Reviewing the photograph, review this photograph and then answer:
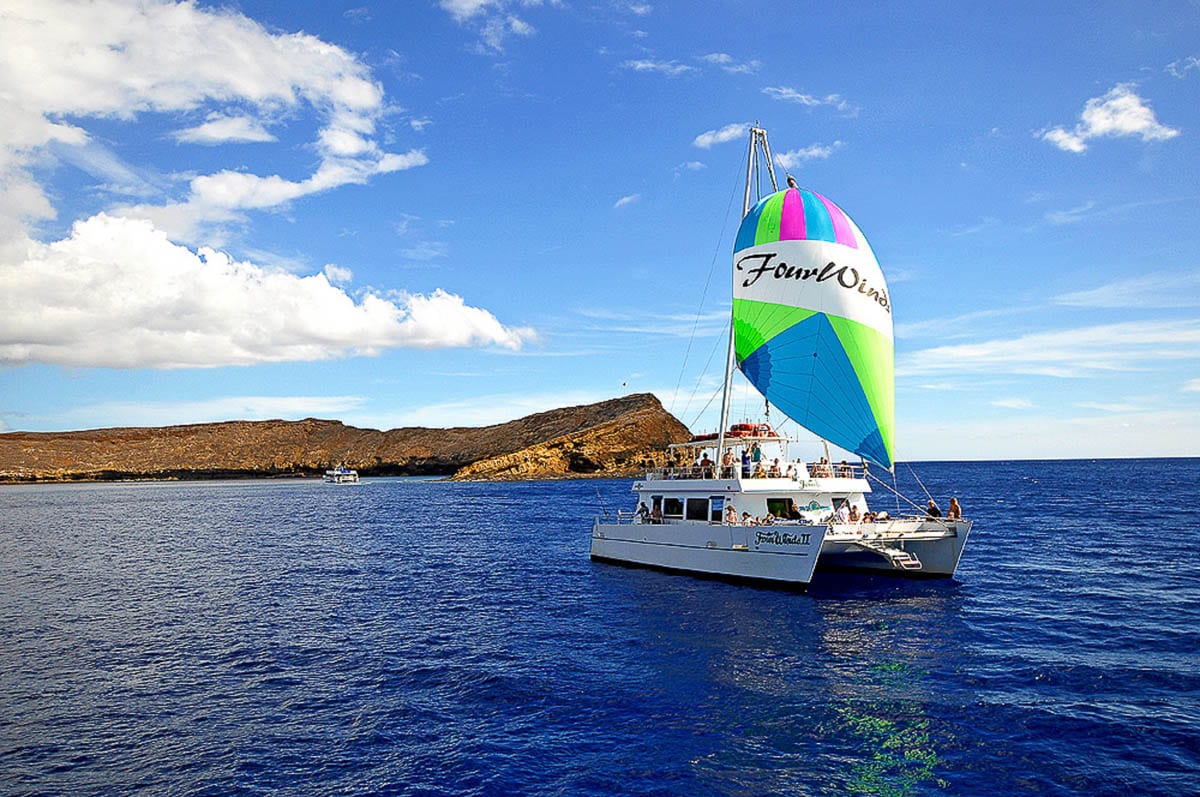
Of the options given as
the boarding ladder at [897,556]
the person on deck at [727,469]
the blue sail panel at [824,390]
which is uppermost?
the blue sail panel at [824,390]

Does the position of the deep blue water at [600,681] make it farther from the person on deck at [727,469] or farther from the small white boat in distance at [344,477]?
the small white boat in distance at [344,477]

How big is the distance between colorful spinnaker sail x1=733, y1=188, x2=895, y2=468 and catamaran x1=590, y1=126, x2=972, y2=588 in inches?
1.5

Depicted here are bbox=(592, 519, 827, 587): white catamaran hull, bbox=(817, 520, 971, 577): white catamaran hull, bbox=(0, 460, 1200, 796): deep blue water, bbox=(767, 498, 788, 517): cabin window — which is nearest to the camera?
bbox=(0, 460, 1200, 796): deep blue water

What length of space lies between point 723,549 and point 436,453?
157894mm

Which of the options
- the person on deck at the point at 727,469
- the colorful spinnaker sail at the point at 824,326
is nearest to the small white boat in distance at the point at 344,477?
the person on deck at the point at 727,469

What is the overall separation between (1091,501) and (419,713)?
71.2 metres

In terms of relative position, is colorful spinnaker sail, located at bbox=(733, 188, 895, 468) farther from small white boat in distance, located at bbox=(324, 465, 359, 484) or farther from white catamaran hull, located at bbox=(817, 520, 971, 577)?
small white boat in distance, located at bbox=(324, 465, 359, 484)

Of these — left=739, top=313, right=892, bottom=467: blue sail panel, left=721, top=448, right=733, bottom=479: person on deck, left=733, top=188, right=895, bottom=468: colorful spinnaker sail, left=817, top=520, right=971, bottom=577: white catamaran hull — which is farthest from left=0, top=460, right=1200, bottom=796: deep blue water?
left=733, top=188, right=895, bottom=468: colorful spinnaker sail

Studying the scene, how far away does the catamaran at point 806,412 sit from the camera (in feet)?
83.9

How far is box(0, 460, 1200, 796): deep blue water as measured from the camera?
39.8 feet

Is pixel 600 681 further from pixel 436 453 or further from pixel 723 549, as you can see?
pixel 436 453

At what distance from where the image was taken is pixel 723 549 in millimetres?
26031

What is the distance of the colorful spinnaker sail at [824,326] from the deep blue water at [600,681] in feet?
20.4

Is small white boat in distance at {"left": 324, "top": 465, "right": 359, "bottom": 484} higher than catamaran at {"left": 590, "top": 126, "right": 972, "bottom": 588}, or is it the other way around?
catamaran at {"left": 590, "top": 126, "right": 972, "bottom": 588}
